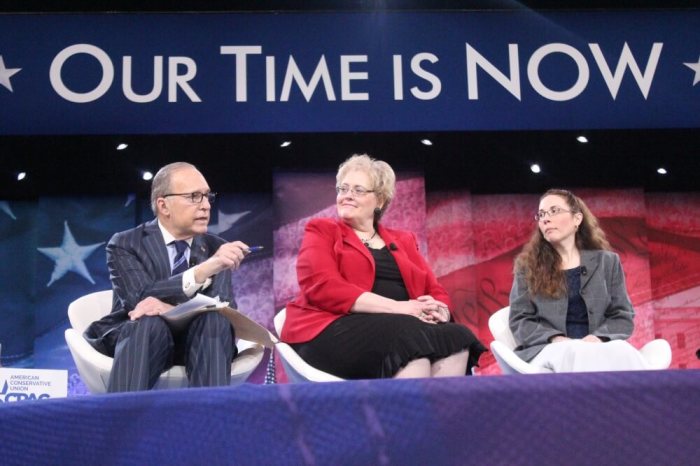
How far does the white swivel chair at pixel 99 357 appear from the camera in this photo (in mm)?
2824

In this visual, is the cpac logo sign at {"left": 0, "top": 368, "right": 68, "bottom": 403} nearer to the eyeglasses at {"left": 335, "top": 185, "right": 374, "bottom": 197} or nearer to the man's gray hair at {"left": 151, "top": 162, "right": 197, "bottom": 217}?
the man's gray hair at {"left": 151, "top": 162, "right": 197, "bottom": 217}

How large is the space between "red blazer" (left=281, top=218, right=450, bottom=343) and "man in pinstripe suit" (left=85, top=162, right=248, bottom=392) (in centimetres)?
27

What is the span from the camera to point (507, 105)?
4852mm

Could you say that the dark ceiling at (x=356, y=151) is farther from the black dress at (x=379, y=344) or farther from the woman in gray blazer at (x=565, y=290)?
the black dress at (x=379, y=344)

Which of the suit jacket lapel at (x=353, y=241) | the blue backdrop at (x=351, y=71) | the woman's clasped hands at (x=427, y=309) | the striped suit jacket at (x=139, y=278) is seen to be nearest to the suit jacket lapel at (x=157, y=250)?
the striped suit jacket at (x=139, y=278)

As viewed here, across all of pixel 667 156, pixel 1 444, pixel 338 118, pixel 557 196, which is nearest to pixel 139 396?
pixel 1 444

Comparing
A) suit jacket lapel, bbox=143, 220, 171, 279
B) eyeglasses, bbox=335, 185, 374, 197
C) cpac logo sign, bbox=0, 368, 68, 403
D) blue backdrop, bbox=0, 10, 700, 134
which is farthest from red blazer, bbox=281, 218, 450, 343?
Result: blue backdrop, bbox=0, 10, 700, 134

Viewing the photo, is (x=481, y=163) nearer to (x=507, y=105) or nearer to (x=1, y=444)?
(x=507, y=105)

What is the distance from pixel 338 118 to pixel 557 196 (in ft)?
5.60

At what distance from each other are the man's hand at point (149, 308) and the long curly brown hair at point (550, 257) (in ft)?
4.74

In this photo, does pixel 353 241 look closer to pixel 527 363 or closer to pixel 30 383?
pixel 527 363

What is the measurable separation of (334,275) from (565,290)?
95cm

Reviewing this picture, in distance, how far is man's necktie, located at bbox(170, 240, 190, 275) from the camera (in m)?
3.09

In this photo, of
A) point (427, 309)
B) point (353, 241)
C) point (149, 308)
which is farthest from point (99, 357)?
point (427, 309)
